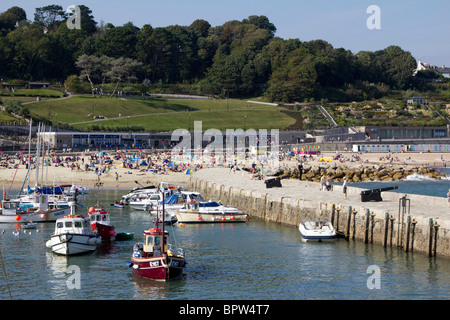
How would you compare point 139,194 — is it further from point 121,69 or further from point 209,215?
point 121,69

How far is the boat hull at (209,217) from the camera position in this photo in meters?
49.7

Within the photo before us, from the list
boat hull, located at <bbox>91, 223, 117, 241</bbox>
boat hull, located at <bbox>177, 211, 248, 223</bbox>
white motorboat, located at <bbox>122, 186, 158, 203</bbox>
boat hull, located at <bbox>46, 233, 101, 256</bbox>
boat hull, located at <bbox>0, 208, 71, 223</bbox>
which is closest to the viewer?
boat hull, located at <bbox>46, 233, 101, 256</bbox>

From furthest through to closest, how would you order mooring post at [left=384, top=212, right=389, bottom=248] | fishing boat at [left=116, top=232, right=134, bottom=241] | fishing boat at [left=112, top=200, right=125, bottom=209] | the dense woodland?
1. the dense woodland
2. fishing boat at [left=112, top=200, right=125, bottom=209]
3. fishing boat at [left=116, top=232, right=134, bottom=241]
4. mooring post at [left=384, top=212, right=389, bottom=248]

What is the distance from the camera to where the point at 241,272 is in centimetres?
3372

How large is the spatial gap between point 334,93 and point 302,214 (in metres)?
139

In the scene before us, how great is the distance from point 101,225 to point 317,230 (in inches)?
534

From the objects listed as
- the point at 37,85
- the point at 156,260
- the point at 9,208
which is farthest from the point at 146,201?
the point at 37,85

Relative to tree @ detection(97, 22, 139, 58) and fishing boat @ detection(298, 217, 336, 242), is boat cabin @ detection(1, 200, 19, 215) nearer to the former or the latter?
fishing boat @ detection(298, 217, 336, 242)

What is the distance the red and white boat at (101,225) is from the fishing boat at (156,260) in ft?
28.8

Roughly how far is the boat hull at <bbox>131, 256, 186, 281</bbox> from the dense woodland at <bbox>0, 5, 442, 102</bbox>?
13114 centimetres

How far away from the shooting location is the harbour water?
2956 centimetres

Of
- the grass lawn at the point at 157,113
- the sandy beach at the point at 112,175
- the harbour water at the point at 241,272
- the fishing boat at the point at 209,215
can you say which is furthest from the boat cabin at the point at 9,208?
the grass lawn at the point at 157,113

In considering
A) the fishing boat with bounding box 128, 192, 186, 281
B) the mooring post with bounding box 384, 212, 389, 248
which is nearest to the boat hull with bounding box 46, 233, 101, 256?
the fishing boat with bounding box 128, 192, 186, 281
